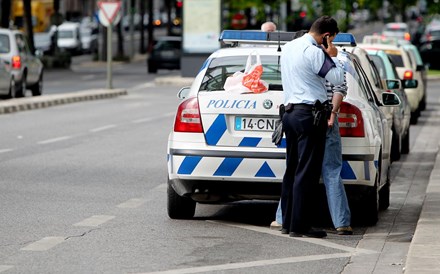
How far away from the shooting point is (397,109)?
727 inches

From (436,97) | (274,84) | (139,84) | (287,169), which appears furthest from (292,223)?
(139,84)

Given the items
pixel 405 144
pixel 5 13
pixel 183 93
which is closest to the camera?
pixel 183 93

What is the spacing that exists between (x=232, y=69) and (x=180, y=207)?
1.17m

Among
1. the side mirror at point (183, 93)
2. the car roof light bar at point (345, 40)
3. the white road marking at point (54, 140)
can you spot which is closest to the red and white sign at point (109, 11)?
the white road marking at point (54, 140)

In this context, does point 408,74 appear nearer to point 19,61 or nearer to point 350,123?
point 19,61

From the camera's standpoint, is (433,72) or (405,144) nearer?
(405,144)

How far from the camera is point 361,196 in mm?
11188

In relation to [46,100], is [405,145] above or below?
above

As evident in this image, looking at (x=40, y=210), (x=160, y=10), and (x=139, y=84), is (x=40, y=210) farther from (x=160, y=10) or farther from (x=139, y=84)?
(x=160, y=10)

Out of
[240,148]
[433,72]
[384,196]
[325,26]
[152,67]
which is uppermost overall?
[325,26]

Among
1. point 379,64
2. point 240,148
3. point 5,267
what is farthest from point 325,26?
point 379,64

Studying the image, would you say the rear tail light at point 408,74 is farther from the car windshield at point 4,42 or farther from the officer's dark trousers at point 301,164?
the officer's dark trousers at point 301,164

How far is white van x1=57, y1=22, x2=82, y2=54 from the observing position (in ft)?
266

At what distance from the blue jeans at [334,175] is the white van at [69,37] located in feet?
232
